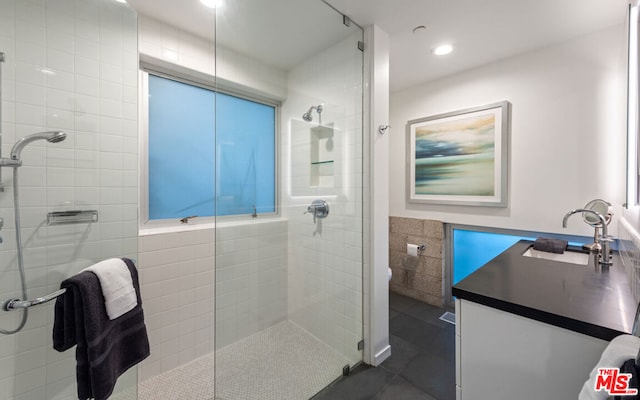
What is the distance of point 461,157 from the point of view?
246 centimetres

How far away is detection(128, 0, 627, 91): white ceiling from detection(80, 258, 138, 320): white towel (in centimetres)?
136

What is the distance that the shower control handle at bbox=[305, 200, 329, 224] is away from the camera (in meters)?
1.83

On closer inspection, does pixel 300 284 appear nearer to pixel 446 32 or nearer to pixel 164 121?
pixel 164 121

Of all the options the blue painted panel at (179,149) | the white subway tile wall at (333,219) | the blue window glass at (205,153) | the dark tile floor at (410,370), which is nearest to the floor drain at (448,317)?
the dark tile floor at (410,370)

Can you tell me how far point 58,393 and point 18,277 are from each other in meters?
0.65

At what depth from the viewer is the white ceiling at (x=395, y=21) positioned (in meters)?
1.50

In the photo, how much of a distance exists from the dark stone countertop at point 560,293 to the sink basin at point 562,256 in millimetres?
194

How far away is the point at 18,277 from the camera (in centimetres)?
122

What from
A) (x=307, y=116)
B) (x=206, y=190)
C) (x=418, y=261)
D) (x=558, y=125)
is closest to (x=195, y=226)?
(x=206, y=190)

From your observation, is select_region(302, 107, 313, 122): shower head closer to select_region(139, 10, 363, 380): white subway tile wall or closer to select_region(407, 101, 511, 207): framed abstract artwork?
select_region(139, 10, 363, 380): white subway tile wall

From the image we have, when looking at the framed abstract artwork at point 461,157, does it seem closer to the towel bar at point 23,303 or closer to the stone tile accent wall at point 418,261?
the stone tile accent wall at point 418,261

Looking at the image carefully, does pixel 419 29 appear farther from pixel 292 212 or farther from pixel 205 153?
pixel 205 153

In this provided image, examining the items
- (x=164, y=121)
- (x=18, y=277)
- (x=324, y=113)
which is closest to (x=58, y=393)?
(x=18, y=277)
